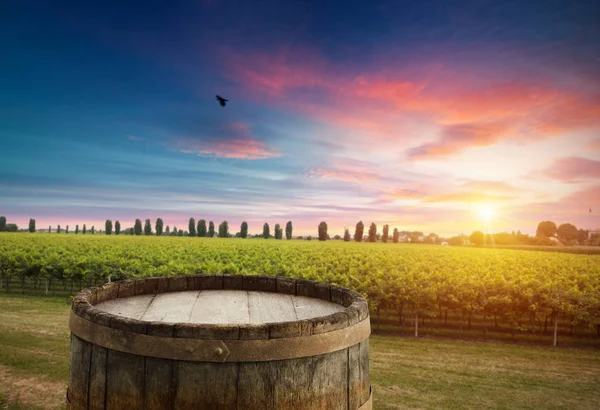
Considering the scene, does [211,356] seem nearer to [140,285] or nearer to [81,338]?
[81,338]

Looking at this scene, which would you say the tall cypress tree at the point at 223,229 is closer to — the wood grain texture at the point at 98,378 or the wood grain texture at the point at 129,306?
the wood grain texture at the point at 129,306

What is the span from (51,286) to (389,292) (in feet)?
78.3

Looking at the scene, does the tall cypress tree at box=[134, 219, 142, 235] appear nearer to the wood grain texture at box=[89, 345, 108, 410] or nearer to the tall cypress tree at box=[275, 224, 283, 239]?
the tall cypress tree at box=[275, 224, 283, 239]

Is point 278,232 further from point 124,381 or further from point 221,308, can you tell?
point 124,381

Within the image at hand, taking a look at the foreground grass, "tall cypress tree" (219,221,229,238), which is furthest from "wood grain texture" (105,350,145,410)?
"tall cypress tree" (219,221,229,238)

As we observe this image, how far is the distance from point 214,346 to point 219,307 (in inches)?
48.9

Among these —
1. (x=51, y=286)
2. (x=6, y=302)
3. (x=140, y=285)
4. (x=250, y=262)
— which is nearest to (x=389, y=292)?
(x=250, y=262)

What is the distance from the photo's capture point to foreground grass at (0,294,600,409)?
30.4 ft

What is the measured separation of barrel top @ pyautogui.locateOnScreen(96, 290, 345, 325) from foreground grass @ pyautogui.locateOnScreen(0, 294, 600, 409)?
6574 millimetres

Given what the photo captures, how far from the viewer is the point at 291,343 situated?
2008mm

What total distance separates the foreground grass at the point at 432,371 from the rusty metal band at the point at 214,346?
7.68 meters

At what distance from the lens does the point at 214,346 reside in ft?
6.33

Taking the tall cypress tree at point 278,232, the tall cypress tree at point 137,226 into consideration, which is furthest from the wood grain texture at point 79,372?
the tall cypress tree at point 137,226

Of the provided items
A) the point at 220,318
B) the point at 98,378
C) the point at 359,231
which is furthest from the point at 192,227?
the point at 98,378
